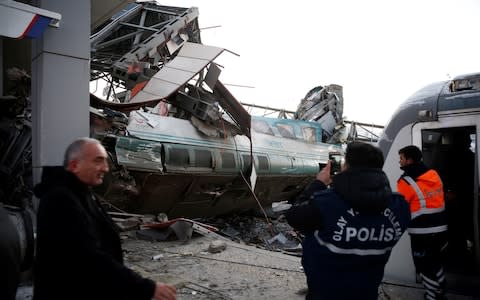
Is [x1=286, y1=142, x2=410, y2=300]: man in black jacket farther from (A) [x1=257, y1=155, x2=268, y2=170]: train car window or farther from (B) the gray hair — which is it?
(A) [x1=257, y1=155, x2=268, y2=170]: train car window

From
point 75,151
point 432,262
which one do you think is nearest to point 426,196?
point 432,262

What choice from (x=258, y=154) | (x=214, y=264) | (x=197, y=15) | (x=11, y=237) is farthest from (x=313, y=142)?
(x=11, y=237)

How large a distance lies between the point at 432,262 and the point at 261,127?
8.58 meters

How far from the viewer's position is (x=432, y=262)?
121 inches

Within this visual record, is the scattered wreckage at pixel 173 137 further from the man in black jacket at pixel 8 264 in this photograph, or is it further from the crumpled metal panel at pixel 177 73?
the man in black jacket at pixel 8 264

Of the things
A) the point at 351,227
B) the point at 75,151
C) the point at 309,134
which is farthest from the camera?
the point at 309,134

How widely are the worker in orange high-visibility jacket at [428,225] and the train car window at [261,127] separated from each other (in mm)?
8154

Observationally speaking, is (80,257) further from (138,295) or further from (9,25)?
(9,25)

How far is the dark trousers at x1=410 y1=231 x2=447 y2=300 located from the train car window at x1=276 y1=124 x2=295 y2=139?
29.6 feet

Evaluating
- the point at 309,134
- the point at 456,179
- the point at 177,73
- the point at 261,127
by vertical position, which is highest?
the point at 177,73

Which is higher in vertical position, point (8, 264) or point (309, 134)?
point (309, 134)

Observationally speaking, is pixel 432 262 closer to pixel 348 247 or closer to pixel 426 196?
pixel 426 196

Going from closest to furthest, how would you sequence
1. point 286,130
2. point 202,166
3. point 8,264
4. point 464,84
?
point 8,264, point 464,84, point 202,166, point 286,130

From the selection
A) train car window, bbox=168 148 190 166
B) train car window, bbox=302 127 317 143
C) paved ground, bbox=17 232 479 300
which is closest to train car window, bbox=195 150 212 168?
train car window, bbox=168 148 190 166
